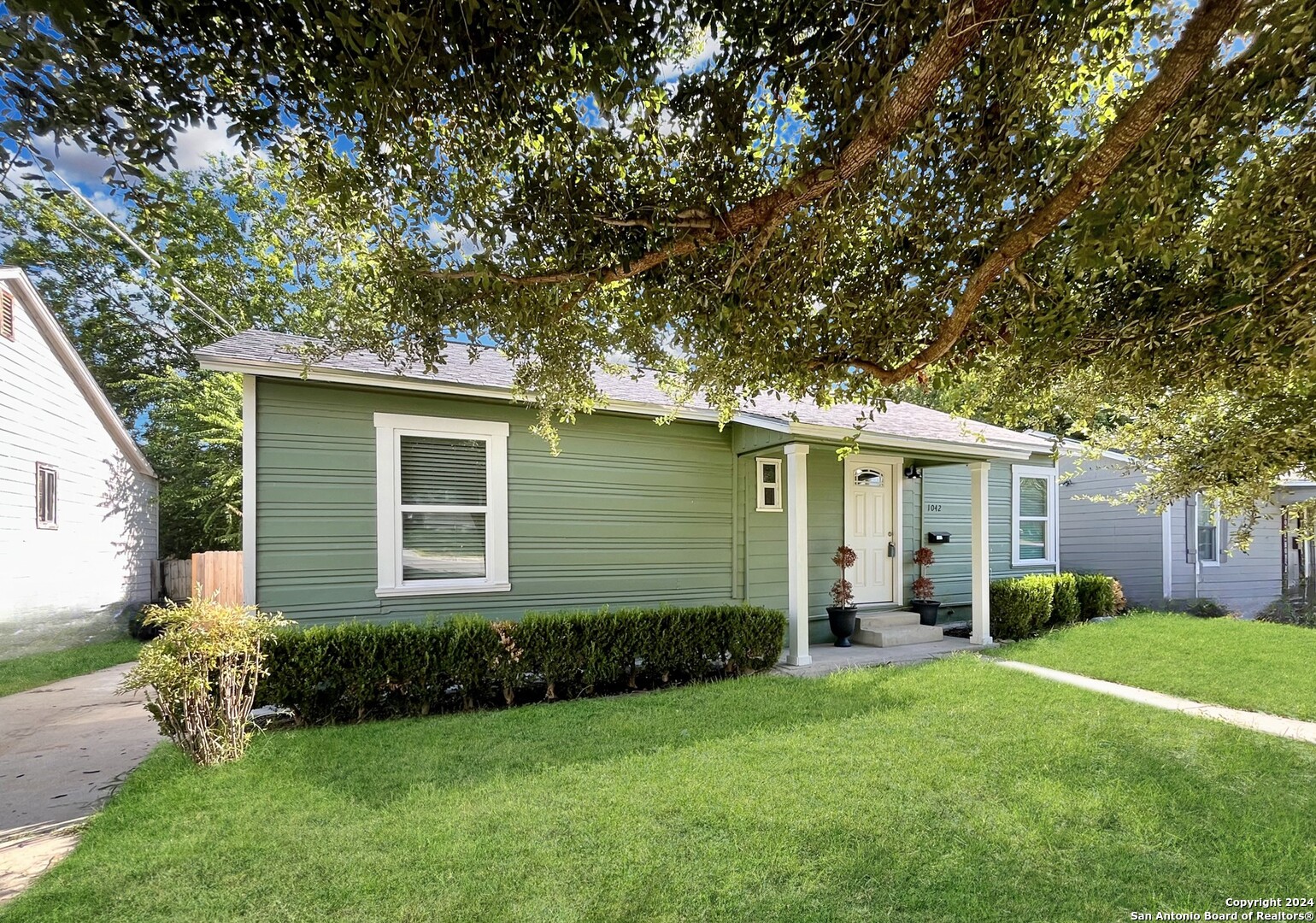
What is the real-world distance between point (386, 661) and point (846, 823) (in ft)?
12.4

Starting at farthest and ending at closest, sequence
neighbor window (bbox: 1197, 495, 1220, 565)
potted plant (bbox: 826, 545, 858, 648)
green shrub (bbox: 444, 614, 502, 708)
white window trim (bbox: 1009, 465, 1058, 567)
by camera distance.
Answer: neighbor window (bbox: 1197, 495, 1220, 565) → white window trim (bbox: 1009, 465, 1058, 567) → potted plant (bbox: 826, 545, 858, 648) → green shrub (bbox: 444, 614, 502, 708)

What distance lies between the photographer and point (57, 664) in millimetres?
8242

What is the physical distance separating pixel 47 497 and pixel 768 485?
34.7 ft

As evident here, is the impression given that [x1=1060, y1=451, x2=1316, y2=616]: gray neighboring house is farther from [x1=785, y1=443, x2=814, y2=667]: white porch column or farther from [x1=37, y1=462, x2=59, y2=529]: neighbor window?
[x1=37, y1=462, x2=59, y2=529]: neighbor window

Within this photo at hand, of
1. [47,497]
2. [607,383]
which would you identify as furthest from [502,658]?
[47,497]

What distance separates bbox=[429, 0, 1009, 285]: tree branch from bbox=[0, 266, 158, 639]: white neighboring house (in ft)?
29.1

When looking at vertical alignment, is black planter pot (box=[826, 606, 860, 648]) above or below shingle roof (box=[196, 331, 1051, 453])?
below

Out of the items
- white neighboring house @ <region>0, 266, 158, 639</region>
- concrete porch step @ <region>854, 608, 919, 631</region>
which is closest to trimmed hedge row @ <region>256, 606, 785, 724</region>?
concrete porch step @ <region>854, 608, 919, 631</region>

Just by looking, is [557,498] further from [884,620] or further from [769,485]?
[884,620]

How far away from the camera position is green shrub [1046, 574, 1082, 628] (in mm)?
9473

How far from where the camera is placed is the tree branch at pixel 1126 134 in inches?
78.8

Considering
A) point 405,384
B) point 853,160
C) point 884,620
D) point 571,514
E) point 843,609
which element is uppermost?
point 853,160

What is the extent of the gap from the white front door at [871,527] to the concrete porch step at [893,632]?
0.53 metres

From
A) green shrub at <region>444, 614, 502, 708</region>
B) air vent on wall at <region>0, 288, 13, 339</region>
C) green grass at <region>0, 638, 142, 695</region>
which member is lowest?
green grass at <region>0, 638, 142, 695</region>
